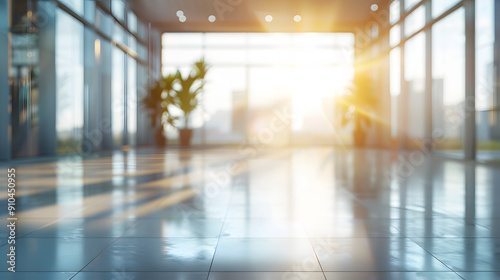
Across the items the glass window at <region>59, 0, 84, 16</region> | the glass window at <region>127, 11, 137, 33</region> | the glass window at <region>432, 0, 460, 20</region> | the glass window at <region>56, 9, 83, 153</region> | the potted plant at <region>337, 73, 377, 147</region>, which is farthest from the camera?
the potted plant at <region>337, 73, 377, 147</region>

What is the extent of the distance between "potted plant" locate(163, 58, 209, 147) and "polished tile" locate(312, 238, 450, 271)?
41.4 ft

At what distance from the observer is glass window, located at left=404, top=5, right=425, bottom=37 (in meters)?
11.0

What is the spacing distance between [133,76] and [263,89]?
5.16 metres

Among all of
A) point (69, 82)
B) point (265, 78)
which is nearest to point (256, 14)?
point (265, 78)

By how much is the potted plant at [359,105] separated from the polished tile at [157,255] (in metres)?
13.4

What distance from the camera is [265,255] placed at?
1944 mm

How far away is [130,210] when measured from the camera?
307 centimetres

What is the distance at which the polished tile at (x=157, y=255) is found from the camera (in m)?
1.77

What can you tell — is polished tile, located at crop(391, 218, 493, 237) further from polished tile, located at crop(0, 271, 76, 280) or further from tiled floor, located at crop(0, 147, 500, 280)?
polished tile, located at crop(0, 271, 76, 280)

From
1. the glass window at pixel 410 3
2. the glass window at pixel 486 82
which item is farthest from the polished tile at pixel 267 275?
the glass window at pixel 410 3

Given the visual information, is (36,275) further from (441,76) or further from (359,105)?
(359,105)

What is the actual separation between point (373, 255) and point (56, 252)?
57.3 inches

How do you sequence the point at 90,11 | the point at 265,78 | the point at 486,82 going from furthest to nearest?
the point at 265,78, the point at 90,11, the point at 486,82

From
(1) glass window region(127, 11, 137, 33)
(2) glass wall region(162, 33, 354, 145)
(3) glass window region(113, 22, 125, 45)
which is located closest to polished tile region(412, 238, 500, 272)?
(3) glass window region(113, 22, 125, 45)
